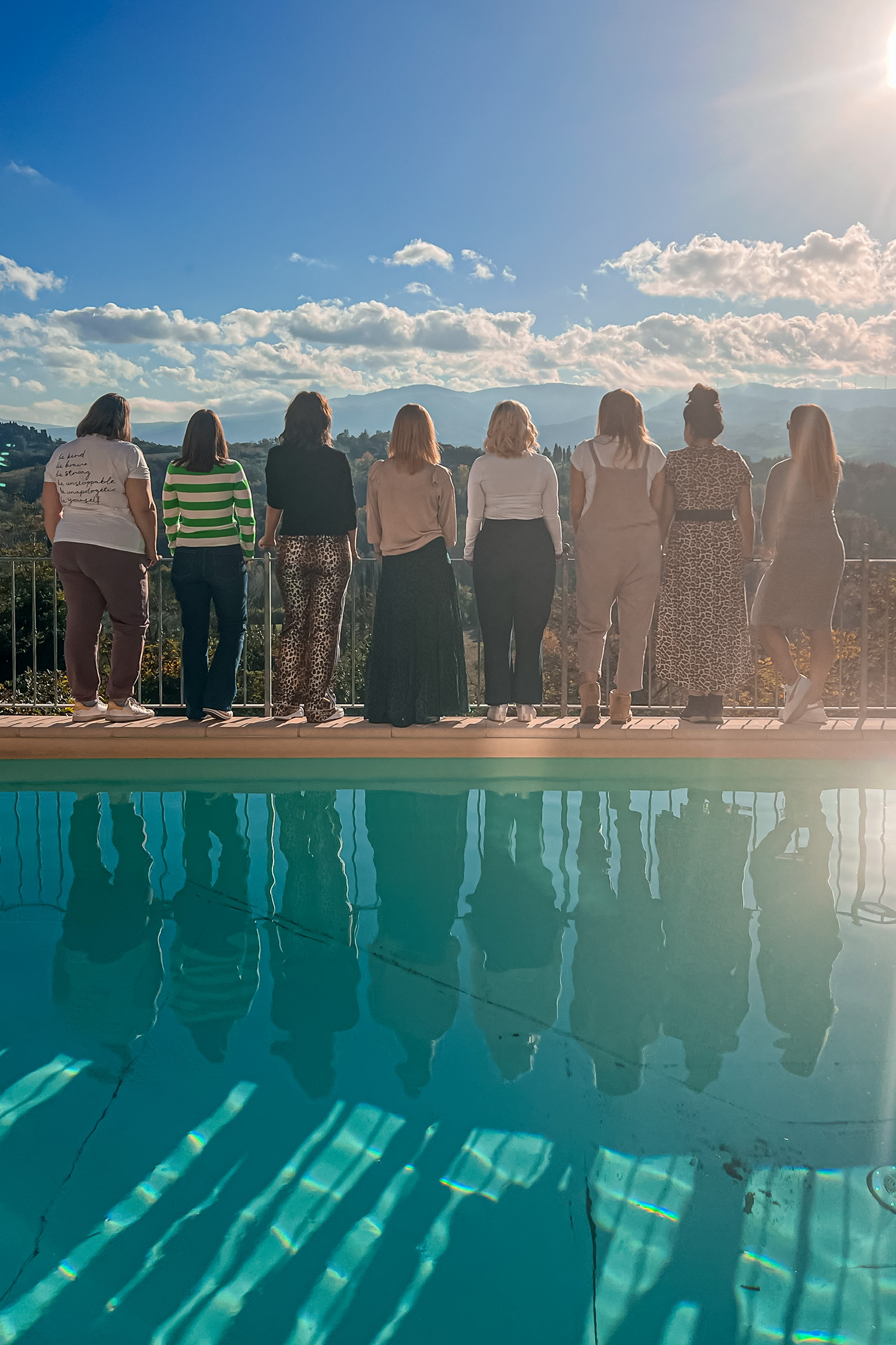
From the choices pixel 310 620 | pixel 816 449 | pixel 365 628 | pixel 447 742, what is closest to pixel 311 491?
pixel 310 620

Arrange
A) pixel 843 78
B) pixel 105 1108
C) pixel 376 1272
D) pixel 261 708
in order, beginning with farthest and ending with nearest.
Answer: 1. pixel 843 78
2. pixel 261 708
3. pixel 105 1108
4. pixel 376 1272

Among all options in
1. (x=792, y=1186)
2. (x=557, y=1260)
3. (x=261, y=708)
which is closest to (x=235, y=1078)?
(x=557, y=1260)

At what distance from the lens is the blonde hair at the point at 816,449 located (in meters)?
4.95

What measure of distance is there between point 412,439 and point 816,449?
2080mm

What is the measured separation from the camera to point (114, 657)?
5293 mm

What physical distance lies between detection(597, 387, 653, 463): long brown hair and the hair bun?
0.88ft

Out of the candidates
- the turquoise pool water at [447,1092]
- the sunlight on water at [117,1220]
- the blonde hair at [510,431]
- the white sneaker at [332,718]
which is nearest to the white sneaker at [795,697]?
the turquoise pool water at [447,1092]

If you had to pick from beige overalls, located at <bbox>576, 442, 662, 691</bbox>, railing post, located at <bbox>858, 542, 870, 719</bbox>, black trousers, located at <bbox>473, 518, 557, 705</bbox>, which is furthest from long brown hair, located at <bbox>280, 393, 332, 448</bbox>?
railing post, located at <bbox>858, 542, 870, 719</bbox>

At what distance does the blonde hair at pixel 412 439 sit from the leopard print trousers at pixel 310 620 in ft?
1.71

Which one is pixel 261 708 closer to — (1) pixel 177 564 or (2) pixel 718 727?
(1) pixel 177 564

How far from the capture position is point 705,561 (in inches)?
203

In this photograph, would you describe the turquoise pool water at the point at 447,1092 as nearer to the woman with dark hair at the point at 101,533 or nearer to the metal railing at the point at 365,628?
the woman with dark hair at the point at 101,533

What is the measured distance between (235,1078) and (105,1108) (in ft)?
0.85

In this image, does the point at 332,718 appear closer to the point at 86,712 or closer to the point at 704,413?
the point at 86,712
